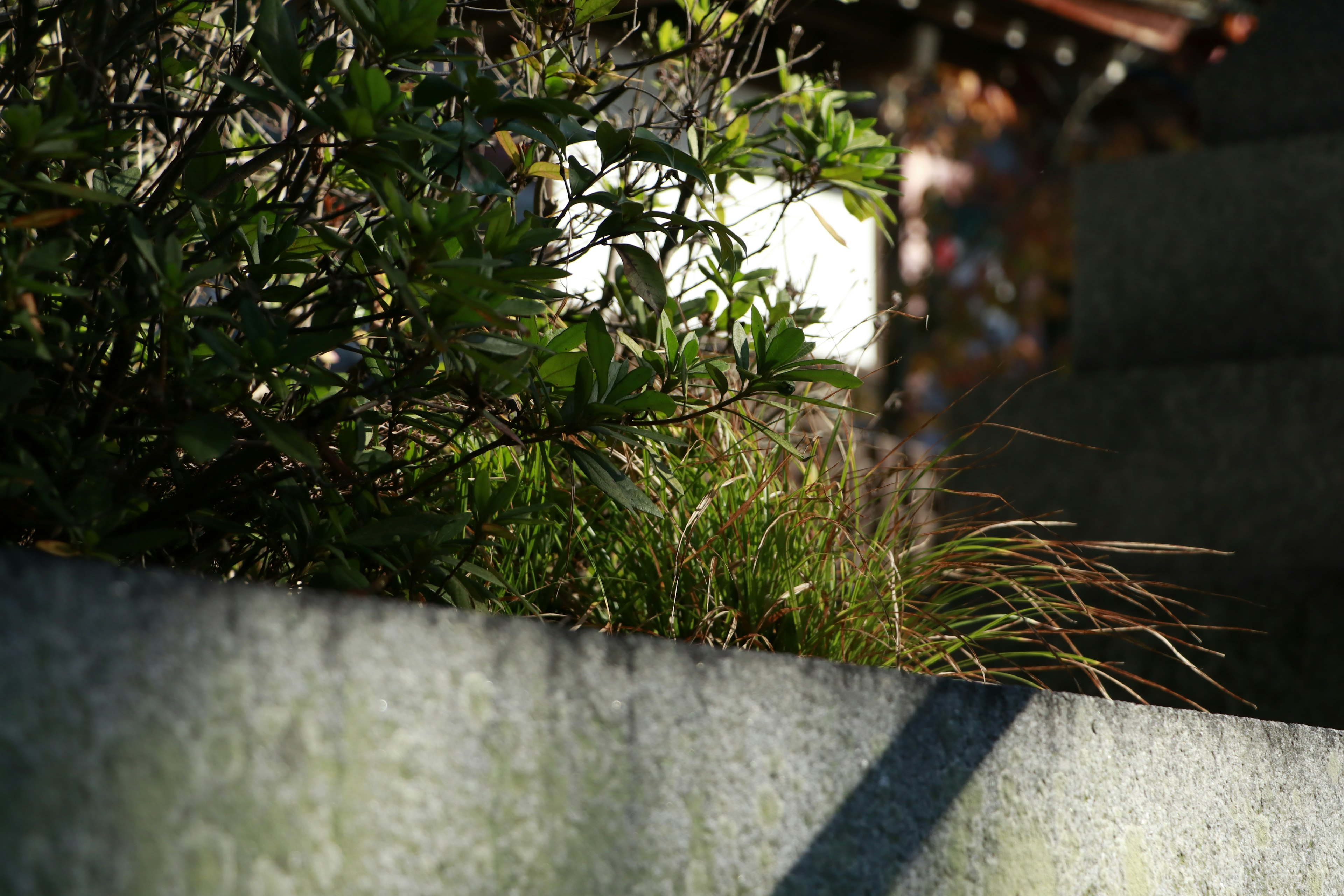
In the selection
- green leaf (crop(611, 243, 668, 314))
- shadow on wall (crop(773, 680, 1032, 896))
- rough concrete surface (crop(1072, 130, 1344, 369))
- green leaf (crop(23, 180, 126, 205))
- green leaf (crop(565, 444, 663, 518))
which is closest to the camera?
green leaf (crop(23, 180, 126, 205))

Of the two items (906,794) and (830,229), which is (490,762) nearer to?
(906,794)

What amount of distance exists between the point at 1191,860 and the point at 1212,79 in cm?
381

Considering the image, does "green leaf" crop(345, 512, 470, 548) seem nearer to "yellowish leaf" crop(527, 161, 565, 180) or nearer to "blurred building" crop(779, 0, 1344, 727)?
"yellowish leaf" crop(527, 161, 565, 180)

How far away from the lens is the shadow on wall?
1.35m

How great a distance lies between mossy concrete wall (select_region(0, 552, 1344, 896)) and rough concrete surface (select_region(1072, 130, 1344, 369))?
10.2 feet

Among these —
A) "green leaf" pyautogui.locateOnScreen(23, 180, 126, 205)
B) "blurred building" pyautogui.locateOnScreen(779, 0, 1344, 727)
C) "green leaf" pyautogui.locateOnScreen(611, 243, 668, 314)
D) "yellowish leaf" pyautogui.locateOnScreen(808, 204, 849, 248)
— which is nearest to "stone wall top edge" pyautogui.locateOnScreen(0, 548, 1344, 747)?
"green leaf" pyautogui.locateOnScreen(23, 180, 126, 205)

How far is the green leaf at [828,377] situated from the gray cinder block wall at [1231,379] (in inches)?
93.0

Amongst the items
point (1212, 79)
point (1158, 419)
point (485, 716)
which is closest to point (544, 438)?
point (485, 716)

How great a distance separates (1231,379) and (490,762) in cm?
365

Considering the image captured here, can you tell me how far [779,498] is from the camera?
1.98 meters

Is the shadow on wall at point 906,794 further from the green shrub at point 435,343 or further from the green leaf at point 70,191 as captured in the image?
the green leaf at point 70,191

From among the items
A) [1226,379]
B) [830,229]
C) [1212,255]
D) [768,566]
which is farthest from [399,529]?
[1212,255]

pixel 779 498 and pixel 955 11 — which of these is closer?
pixel 779 498

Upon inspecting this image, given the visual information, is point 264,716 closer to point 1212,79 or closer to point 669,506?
point 669,506
